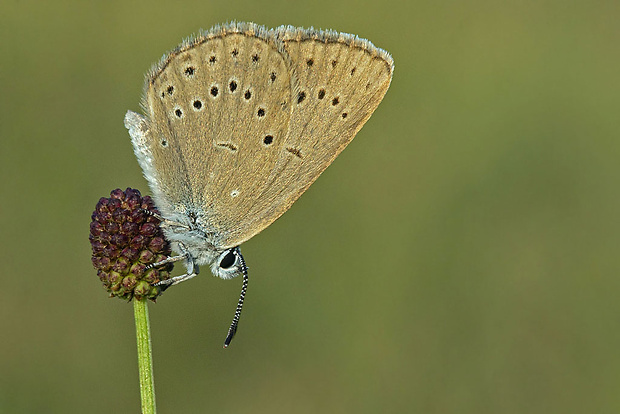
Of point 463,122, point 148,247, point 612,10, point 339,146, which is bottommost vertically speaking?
point 148,247

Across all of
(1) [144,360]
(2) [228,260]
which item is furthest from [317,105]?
(1) [144,360]

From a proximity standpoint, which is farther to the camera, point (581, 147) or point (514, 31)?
point (514, 31)

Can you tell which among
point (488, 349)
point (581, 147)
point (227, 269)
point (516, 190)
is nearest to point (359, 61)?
point (227, 269)

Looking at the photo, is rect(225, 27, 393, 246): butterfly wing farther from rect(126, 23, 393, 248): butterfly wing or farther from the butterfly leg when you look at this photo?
the butterfly leg

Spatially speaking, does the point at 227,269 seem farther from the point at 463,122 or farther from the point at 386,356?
the point at 463,122

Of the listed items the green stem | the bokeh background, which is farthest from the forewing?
the bokeh background

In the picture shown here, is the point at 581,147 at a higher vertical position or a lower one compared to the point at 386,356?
higher

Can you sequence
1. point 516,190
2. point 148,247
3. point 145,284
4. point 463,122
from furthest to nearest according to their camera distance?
point 463,122 < point 516,190 < point 148,247 < point 145,284

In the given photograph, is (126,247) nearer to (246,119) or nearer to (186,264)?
(186,264)

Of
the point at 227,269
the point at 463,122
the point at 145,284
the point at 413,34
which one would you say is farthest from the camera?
the point at 413,34
